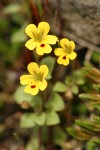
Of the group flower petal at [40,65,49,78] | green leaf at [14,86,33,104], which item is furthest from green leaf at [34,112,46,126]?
flower petal at [40,65,49,78]

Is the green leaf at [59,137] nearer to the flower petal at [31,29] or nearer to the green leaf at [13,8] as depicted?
the flower petal at [31,29]

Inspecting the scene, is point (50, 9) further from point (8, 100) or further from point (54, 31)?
point (8, 100)

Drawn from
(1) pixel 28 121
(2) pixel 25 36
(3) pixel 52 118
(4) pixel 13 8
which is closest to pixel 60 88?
(3) pixel 52 118

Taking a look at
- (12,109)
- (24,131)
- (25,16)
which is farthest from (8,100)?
(25,16)

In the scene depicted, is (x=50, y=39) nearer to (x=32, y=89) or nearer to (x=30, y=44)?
(x=30, y=44)

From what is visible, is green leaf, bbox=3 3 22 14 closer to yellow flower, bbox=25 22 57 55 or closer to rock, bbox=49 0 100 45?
rock, bbox=49 0 100 45
